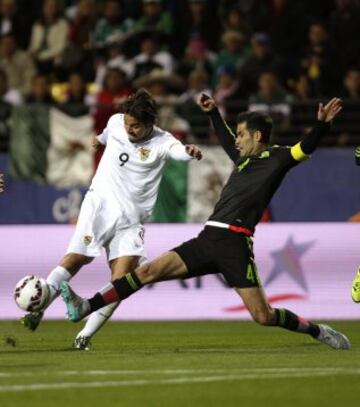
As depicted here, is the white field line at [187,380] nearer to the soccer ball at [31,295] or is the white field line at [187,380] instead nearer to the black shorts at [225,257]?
the black shorts at [225,257]

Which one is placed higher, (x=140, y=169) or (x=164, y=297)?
(x=140, y=169)

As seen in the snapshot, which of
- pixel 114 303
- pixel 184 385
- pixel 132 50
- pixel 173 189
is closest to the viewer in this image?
pixel 184 385

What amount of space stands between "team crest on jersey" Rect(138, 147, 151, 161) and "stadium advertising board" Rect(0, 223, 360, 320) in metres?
5.16

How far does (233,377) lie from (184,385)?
60cm

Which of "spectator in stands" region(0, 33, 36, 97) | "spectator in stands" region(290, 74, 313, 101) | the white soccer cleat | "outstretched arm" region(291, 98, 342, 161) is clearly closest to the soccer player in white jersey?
"outstretched arm" region(291, 98, 342, 161)

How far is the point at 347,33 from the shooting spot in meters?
21.9

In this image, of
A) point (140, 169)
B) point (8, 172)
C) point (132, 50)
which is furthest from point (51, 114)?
point (140, 169)

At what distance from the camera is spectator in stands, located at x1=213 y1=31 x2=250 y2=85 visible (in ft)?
72.9

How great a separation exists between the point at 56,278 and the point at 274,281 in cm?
597

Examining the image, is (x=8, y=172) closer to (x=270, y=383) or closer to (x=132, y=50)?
(x=132, y=50)

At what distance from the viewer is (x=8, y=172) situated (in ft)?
68.6

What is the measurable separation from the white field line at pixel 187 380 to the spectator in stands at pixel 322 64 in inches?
462

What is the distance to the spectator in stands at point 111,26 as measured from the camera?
23453 mm

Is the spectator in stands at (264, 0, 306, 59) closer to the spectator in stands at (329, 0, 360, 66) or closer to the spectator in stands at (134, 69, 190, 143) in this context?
the spectator in stands at (329, 0, 360, 66)
